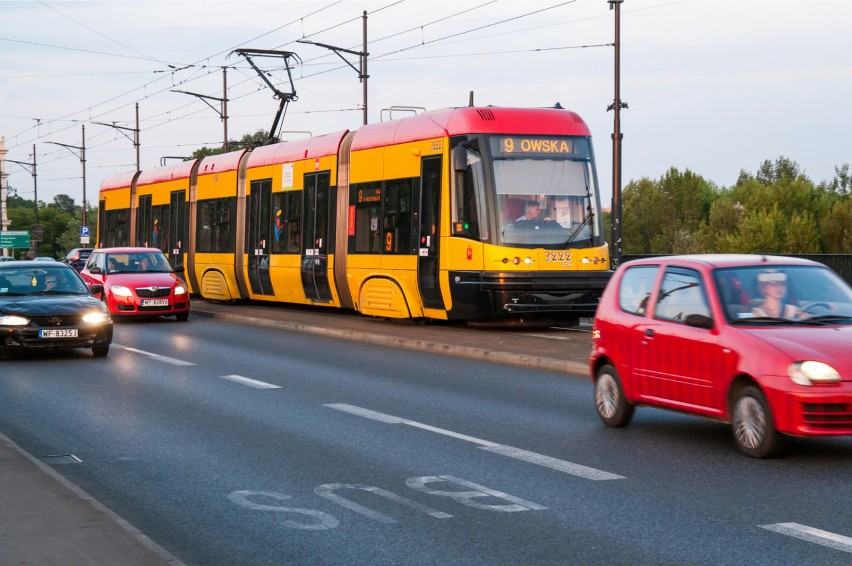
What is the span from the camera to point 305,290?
28531 millimetres

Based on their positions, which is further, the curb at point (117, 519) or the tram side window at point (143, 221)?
the tram side window at point (143, 221)

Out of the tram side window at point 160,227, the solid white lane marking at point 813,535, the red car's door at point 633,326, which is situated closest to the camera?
the solid white lane marking at point 813,535

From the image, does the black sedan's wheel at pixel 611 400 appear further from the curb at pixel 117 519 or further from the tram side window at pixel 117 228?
the tram side window at pixel 117 228

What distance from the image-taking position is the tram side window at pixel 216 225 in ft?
108

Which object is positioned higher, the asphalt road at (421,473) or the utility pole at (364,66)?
the utility pole at (364,66)

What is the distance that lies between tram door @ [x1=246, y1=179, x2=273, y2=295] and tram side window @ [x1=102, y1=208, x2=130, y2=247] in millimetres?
10670

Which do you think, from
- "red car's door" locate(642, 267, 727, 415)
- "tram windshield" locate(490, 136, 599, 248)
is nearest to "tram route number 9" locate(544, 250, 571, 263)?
"tram windshield" locate(490, 136, 599, 248)

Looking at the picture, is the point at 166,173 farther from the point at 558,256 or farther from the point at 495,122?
the point at 558,256

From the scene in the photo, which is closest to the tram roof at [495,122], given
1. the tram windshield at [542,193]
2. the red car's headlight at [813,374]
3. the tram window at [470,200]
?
the tram windshield at [542,193]

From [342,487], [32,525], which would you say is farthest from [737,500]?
[32,525]

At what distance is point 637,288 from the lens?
1105 cm

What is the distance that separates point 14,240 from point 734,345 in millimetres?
107791

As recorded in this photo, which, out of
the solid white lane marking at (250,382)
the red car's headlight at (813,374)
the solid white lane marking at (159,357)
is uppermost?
the red car's headlight at (813,374)

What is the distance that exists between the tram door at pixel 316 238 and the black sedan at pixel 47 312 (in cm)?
821
